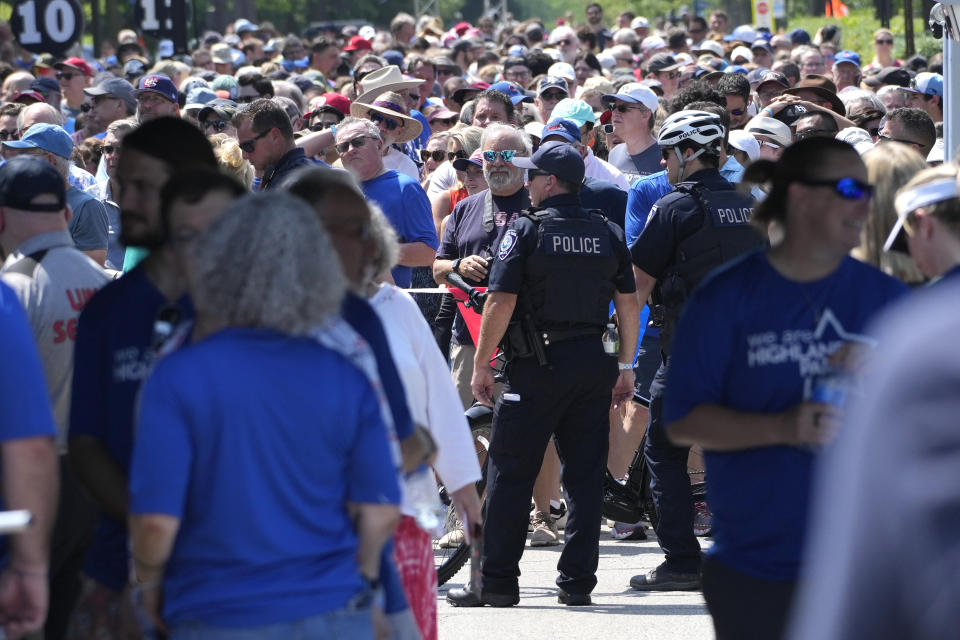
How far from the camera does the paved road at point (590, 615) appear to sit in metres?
6.38

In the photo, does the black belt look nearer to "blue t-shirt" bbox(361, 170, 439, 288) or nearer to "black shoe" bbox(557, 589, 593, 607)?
"black shoe" bbox(557, 589, 593, 607)

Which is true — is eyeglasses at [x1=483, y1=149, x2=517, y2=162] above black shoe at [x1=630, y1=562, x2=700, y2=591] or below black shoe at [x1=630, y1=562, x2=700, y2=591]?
above

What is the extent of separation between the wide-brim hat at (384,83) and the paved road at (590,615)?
556 cm

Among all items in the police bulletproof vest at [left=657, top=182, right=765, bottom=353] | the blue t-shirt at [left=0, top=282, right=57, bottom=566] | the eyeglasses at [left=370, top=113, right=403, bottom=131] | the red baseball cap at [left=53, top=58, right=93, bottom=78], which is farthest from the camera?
the red baseball cap at [left=53, top=58, right=93, bottom=78]

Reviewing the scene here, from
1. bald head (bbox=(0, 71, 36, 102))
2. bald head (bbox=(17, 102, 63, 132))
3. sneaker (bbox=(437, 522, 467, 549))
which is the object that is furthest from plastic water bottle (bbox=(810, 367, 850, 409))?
bald head (bbox=(0, 71, 36, 102))

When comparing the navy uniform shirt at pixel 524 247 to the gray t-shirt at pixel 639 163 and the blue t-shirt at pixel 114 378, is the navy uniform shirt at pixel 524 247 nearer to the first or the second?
the blue t-shirt at pixel 114 378

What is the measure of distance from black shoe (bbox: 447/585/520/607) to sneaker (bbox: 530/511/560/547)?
135 centimetres

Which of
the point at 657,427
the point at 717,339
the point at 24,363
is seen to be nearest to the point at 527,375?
the point at 657,427

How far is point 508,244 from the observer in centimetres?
659

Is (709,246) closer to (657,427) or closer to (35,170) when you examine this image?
(657,427)

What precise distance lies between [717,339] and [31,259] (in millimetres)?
2300

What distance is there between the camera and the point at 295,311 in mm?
2939

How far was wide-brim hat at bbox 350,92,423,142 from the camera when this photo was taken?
1062cm

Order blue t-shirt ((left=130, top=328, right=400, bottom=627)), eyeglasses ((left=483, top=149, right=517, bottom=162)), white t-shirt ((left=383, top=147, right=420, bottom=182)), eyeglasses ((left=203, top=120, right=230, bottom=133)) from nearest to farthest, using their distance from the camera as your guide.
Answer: blue t-shirt ((left=130, top=328, right=400, bottom=627))
eyeglasses ((left=483, top=149, right=517, bottom=162))
white t-shirt ((left=383, top=147, right=420, bottom=182))
eyeglasses ((left=203, top=120, right=230, bottom=133))
